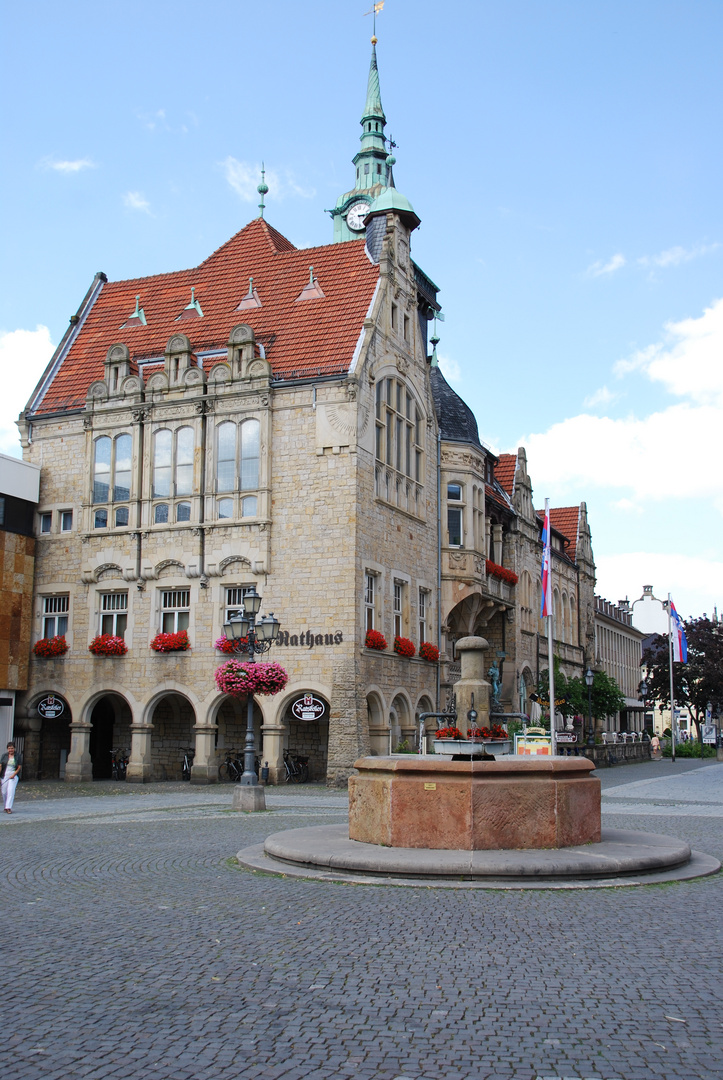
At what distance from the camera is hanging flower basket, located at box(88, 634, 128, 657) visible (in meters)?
33.5

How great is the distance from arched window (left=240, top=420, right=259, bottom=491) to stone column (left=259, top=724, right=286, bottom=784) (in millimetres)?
7413

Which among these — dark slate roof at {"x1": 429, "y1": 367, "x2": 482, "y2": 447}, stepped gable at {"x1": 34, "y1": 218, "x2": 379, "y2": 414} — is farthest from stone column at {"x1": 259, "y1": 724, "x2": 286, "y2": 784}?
dark slate roof at {"x1": 429, "y1": 367, "x2": 482, "y2": 447}

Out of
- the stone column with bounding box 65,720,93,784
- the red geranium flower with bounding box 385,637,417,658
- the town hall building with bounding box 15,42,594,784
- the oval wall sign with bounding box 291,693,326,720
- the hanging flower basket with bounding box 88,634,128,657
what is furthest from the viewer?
the red geranium flower with bounding box 385,637,417,658

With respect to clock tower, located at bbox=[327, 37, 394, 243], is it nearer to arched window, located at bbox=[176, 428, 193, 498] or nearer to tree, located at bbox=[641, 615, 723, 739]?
arched window, located at bbox=[176, 428, 193, 498]

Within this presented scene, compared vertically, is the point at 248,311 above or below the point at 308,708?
above

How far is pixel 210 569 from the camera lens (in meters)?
32.8

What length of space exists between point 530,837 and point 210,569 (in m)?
21.6

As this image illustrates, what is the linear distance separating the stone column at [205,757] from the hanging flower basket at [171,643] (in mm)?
2460

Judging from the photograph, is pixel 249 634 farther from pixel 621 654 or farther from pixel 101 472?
pixel 621 654

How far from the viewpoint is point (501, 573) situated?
147 feet

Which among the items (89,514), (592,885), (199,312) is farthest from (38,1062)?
(199,312)

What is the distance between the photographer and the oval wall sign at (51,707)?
3453 centimetres

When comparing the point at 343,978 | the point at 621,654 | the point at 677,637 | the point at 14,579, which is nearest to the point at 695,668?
the point at 677,637

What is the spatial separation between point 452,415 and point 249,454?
1131 centimetres
